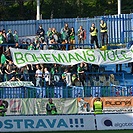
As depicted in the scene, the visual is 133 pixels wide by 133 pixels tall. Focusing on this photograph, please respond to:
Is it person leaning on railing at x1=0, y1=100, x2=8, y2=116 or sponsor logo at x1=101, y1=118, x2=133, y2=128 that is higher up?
person leaning on railing at x1=0, y1=100, x2=8, y2=116

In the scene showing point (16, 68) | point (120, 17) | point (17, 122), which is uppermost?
point (120, 17)

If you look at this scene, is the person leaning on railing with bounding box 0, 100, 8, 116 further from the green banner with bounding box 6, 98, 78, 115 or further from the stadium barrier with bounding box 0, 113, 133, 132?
the stadium barrier with bounding box 0, 113, 133, 132

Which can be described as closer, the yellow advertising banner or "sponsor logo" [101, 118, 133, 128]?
"sponsor logo" [101, 118, 133, 128]

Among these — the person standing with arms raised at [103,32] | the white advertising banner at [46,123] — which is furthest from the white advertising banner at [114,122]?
the person standing with arms raised at [103,32]

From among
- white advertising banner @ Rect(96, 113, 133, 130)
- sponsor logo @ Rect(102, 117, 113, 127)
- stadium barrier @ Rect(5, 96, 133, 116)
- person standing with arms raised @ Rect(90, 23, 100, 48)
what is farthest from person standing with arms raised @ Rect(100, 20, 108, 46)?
sponsor logo @ Rect(102, 117, 113, 127)

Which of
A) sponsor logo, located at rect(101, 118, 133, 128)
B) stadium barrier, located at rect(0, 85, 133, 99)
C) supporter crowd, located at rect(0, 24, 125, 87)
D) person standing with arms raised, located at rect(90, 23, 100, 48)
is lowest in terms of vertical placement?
sponsor logo, located at rect(101, 118, 133, 128)

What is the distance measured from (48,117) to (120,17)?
39.2ft

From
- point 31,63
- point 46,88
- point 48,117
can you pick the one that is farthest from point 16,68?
point 48,117

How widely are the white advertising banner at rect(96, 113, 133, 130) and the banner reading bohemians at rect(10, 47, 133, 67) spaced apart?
15.2ft

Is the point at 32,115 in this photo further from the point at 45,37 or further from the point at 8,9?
the point at 8,9

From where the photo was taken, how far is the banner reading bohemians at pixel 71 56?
86.5 ft

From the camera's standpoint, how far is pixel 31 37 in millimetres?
32188

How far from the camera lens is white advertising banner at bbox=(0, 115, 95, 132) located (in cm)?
2208

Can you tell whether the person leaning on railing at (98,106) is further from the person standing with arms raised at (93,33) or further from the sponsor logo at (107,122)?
the person standing with arms raised at (93,33)
